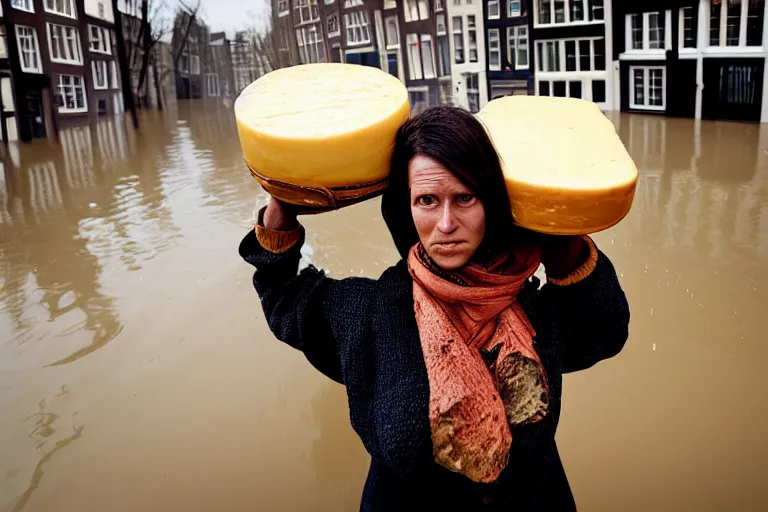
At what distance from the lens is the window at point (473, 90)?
6.66 m

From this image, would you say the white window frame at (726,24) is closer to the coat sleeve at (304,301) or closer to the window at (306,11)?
the window at (306,11)

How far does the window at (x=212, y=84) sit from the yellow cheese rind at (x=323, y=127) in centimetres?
739

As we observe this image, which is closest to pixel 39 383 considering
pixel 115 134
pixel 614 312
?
pixel 614 312

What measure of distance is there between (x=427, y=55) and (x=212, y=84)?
2901 mm

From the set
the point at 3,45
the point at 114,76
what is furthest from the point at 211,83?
the point at 3,45

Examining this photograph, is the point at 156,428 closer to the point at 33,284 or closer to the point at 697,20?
the point at 33,284

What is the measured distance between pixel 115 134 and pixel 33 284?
162 inches

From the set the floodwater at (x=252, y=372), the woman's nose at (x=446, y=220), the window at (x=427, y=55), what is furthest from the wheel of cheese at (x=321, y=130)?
the window at (x=427, y=55)

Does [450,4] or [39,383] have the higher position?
[450,4]

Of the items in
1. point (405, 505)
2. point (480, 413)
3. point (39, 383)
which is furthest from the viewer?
point (39, 383)

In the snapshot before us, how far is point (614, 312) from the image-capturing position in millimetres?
858

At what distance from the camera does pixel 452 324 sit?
820 mm

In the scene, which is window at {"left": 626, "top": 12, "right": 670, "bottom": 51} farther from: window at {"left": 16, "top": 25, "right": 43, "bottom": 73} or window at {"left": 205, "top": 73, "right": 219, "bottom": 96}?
window at {"left": 16, "top": 25, "right": 43, "bottom": 73}

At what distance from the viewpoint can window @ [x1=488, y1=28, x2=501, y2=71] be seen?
6648mm
